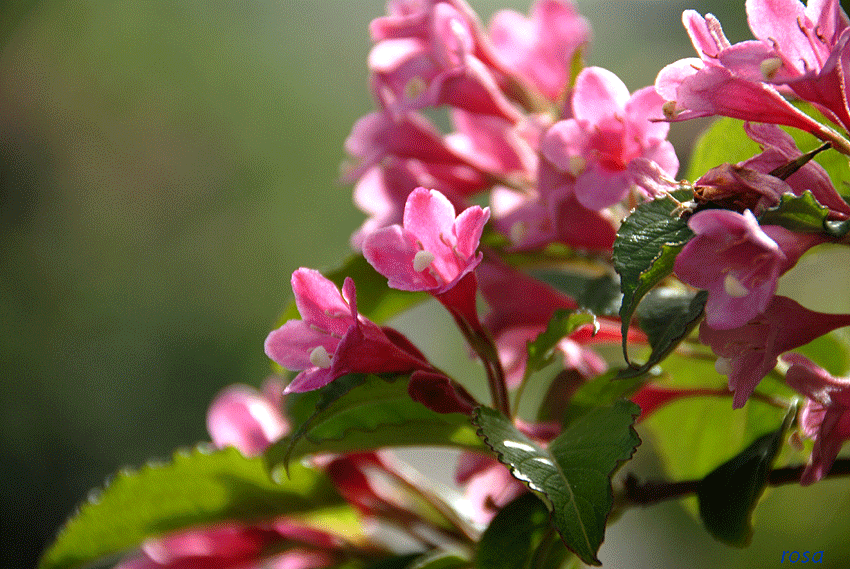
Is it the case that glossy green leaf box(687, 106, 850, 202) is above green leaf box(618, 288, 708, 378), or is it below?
above

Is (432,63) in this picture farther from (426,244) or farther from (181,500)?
(181,500)

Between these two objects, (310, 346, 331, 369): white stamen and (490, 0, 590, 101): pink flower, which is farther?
(490, 0, 590, 101): pink flower

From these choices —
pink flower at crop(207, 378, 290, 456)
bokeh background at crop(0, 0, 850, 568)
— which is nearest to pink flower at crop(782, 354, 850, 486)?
pink flower at crop(207, 378, 290, 456)

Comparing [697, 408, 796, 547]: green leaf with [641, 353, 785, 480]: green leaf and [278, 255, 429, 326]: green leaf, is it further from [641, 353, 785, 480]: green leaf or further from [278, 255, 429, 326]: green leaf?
[278, 255, 429, 326]: green leaf

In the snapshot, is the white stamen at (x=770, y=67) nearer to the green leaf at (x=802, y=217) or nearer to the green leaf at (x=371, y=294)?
the green leaf at (x=802, y=217)

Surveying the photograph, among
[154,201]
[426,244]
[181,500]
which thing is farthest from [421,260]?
[154,201]

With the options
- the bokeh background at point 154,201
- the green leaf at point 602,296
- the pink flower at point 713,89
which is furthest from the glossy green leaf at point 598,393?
the bokeh background at point 154,201

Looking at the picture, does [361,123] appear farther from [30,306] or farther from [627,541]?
[30,306]
